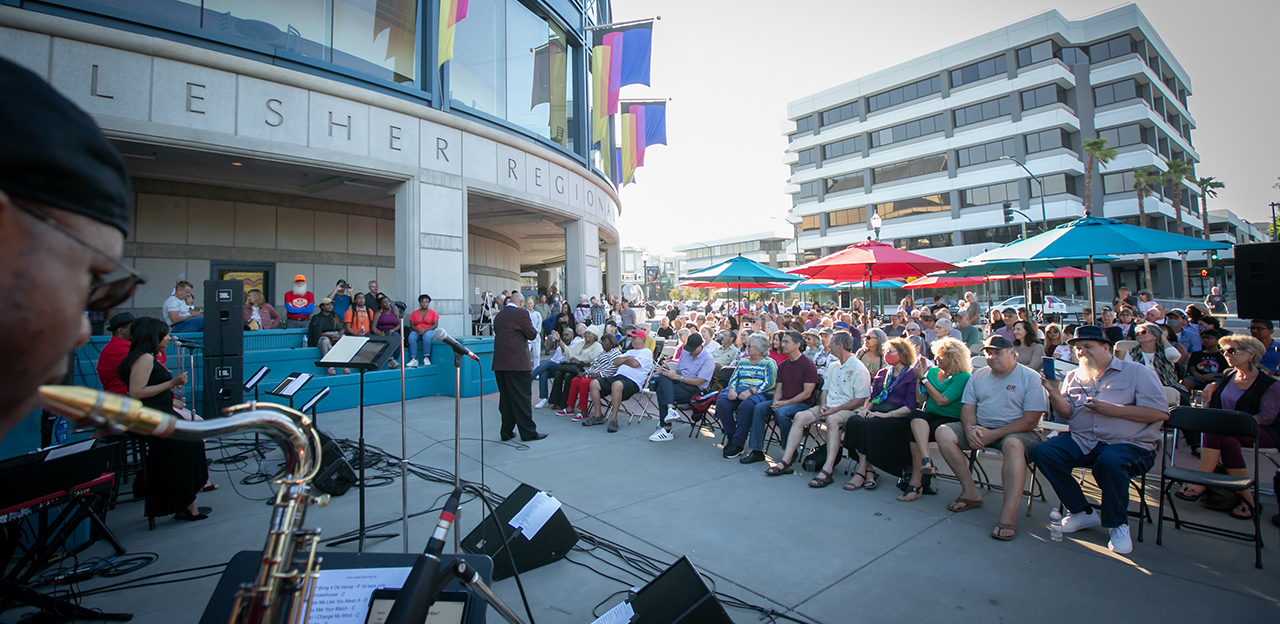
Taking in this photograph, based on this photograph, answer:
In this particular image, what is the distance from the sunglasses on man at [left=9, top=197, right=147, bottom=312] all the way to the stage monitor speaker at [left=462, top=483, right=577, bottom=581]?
2.91 metres

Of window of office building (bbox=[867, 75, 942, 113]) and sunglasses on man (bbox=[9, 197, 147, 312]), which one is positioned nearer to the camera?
sunglasses on man (bbox=[9, 197, 147, 312])

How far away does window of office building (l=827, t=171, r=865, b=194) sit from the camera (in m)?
47.4

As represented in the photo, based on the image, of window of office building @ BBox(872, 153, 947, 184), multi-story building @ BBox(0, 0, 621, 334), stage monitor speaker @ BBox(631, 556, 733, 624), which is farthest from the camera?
window of office building @ BBox(872, 153, 947, 184)

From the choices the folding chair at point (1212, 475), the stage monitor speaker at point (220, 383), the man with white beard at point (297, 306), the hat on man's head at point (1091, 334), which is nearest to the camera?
the folding chair at point (1212, 475)

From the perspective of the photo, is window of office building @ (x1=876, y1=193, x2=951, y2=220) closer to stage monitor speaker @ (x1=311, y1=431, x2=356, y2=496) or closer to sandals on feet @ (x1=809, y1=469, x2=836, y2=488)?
sandals on feet @ (x1=809, y1=469, x2=836, y2=488)

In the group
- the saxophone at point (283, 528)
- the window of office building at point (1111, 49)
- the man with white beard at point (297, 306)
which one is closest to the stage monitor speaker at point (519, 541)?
the saxophone at point (283, 528)

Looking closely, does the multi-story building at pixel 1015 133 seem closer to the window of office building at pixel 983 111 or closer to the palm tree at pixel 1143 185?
the window of office building at pixel 983 111

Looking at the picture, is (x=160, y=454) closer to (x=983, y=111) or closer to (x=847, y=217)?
(x=983, y=111)

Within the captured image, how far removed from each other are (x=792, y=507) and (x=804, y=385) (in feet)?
6.09

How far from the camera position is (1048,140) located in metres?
37.2

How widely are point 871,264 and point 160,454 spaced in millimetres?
9984

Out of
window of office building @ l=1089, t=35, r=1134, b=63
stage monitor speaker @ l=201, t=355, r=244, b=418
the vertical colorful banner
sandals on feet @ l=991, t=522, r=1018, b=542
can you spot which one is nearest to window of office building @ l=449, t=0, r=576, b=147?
the vertical colorful banner

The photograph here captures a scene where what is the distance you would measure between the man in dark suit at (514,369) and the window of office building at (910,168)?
1746 inches

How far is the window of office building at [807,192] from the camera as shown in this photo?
50.7m
